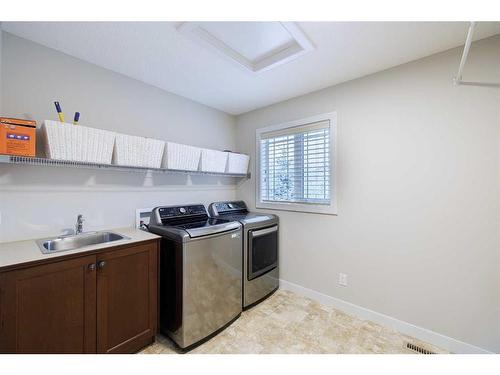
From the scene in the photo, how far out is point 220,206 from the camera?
266 centimetres

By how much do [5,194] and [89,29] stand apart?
4.28 ft

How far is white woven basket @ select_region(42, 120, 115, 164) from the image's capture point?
1.41 meters

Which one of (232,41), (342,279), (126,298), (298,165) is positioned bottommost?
(342,279)

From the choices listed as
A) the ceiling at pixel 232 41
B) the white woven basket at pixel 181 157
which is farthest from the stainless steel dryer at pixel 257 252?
the ceiling at pixel 232 41

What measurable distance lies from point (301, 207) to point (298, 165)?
519 mm

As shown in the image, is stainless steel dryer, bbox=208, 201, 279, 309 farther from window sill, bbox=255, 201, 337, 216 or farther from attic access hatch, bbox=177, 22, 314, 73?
attic access hatch, bbox=177, 22, 314, 73

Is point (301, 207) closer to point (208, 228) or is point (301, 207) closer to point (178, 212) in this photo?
point (208, 228)

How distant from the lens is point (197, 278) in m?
1.69

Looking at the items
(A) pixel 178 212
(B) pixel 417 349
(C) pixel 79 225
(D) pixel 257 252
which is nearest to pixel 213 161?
(A) pixel 178 212

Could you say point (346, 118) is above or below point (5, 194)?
above

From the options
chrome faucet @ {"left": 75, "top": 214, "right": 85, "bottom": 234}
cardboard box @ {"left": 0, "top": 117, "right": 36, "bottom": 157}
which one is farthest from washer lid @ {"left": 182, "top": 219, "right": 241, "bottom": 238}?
cardboard box @ {"left": 0, "top": 117, "right": 36, "bottom": 157}
